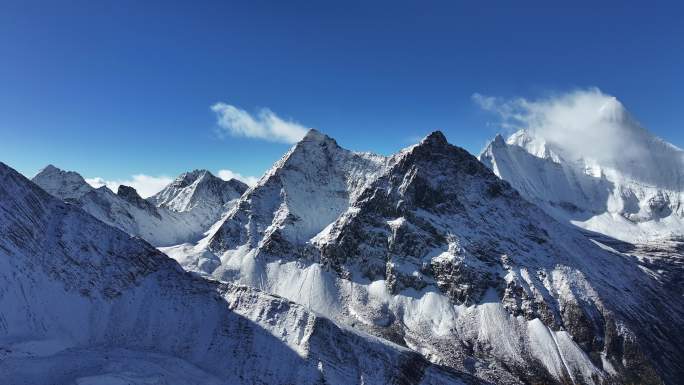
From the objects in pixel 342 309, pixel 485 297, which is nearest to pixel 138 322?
pixel 342 309

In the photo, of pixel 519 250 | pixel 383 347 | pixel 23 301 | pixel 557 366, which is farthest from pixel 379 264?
pixel 23 301

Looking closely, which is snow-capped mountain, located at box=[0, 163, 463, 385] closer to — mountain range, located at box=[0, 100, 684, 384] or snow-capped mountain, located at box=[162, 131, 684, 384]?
mountain range, located at box=[0, 100, 684, 384]

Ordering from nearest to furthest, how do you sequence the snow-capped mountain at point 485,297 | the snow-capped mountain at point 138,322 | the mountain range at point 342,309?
1. the snow-capped mountain at point 138,322
2. the mountain range at point 342,309
3. the snow-capped mountain at point 485,297

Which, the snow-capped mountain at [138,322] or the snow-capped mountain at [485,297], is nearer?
the snow-capped mountain at [138,322]

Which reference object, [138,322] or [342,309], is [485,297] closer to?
[342,309]

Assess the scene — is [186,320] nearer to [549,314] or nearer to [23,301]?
[23,301]

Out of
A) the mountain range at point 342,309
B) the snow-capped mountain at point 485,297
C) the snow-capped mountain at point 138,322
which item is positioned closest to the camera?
the snow-capped mountain at point 138,322

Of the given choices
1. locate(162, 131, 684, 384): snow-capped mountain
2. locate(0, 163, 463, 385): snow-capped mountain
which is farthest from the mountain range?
locate(162, 131, 684, 384): snow-capped mountain

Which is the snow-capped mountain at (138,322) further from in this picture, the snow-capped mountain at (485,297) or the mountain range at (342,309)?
the snow-capped mountain at (485,297)

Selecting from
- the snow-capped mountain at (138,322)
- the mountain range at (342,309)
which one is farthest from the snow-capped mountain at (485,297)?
the snow-capped mountain at (138,322)
